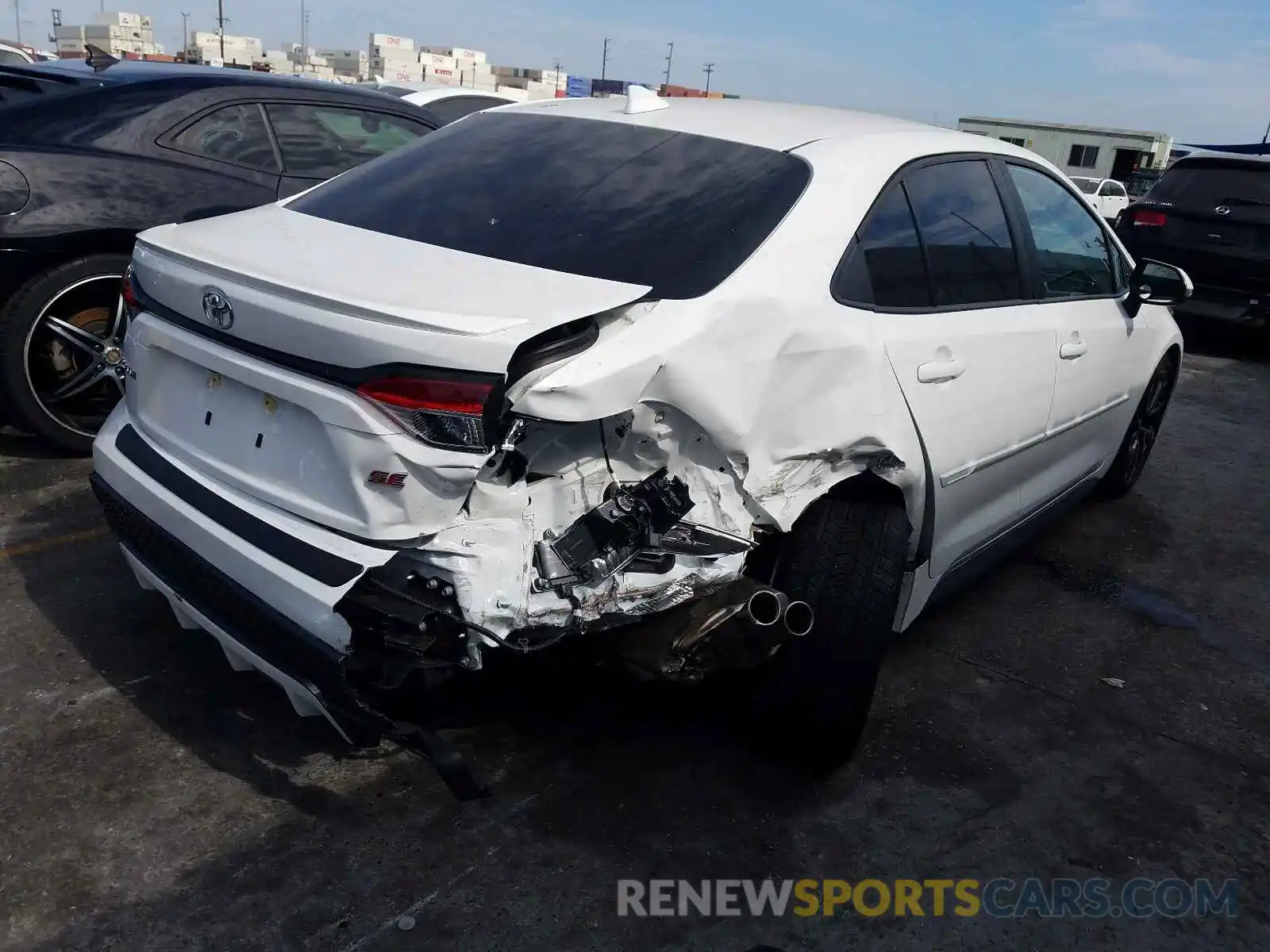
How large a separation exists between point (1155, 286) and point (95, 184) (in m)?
4.36

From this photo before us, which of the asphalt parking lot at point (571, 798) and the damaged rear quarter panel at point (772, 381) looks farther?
the asphalt parking lot at point (571, 798)

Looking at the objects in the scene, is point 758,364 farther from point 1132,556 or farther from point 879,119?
point 1132,556

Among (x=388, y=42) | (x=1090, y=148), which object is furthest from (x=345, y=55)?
(x=1090, y=148)

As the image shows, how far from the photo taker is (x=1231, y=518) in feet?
17.4

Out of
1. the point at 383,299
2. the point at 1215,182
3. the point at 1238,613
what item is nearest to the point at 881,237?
the point at 383,299

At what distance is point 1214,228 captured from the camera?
355 inches

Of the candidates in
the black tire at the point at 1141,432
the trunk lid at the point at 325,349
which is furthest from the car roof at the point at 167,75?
the black tire at the point at 1141,432

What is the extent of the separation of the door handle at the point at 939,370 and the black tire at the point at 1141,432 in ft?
7.62

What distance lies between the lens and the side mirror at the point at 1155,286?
4.22m

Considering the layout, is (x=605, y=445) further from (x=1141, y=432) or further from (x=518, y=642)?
(x=1141, y=432)

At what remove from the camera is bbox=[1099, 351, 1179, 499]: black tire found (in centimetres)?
496

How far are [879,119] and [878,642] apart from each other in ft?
5.88

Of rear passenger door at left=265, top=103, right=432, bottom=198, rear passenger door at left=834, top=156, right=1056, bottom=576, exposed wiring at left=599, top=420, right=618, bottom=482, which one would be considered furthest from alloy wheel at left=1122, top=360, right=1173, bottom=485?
rear passenger door at left=265, top=103, right=432, bottom=198

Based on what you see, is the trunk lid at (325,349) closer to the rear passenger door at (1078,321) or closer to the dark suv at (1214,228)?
the rear passenger door at (1078,321)
